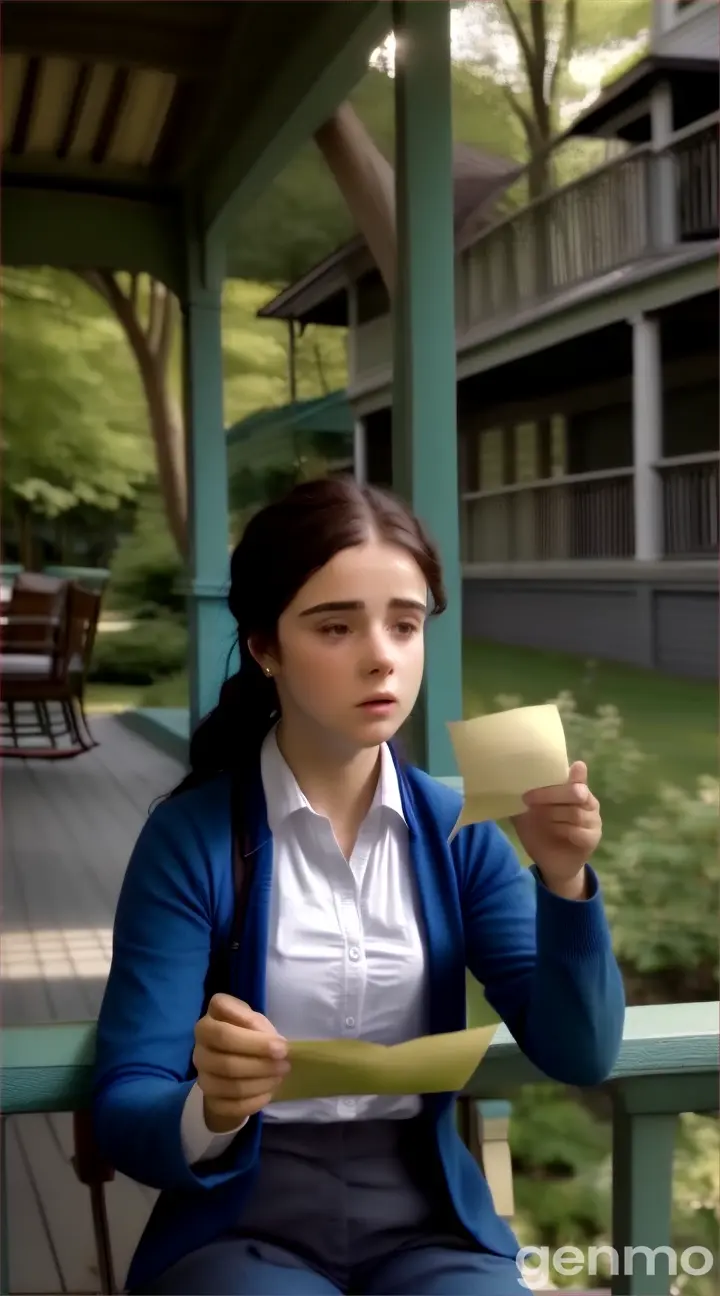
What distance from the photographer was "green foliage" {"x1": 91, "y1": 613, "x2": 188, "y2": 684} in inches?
82.7

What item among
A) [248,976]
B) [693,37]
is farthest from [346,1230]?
[693,37]

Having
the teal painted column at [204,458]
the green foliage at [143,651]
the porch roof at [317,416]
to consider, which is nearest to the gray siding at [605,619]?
the porch roof at [317,416]

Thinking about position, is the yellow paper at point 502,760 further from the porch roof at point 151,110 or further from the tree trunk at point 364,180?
the porch roof at point 151,110

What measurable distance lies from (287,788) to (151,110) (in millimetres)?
2134

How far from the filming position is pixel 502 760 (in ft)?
2.03

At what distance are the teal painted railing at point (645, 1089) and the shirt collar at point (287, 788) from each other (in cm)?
18

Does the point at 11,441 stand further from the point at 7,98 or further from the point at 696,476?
the point at 696,476

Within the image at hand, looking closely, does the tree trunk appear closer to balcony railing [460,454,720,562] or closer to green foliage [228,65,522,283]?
green foliage [228,65,522,283]

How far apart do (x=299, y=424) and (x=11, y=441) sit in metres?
2.15

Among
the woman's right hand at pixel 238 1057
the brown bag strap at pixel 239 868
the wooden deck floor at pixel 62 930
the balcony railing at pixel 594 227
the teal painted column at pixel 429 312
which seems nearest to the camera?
the woman's right hand at pixel 238 1057

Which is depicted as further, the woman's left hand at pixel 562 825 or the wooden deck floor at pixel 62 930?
the wooden deck floor at pixel 62 930

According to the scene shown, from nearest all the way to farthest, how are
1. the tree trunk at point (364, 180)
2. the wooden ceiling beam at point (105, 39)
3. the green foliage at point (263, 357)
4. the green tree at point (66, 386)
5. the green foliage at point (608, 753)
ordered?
the tree trunk at point (364, 180), the green foliage at point (263, 357), the green foliage at point (608, 753), the wooden ceiling beam at point (105, 39), the green tree at point (66, 386)

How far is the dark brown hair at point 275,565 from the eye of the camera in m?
0.67

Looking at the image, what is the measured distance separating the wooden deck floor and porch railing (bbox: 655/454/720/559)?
795 mm
